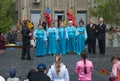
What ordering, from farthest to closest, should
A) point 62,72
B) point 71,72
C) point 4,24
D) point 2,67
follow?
point 4,24 < point 2,67 < point 71,72 < point 62,72

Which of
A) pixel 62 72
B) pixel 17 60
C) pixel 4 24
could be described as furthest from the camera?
pixel 4 24

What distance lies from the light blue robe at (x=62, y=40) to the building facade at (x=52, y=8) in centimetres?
3401

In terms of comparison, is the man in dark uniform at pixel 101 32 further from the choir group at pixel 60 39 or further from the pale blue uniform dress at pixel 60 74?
the pale blue uniform dress at pixel 60 74

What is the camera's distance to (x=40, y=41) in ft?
88.7

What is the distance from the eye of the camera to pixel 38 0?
204 feet

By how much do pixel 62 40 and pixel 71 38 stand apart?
608 millimetres

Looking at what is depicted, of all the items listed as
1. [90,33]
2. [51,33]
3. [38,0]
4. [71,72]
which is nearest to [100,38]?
[90,33]

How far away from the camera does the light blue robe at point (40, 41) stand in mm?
26719

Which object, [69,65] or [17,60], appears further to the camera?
[17,60]

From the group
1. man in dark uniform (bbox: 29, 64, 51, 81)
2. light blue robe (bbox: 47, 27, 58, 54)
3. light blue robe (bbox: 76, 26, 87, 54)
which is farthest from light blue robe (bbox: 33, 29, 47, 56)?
man in dark uniform (bbox: 29, 64, 51, 81)

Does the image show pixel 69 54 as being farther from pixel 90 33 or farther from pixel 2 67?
pixel 2 67

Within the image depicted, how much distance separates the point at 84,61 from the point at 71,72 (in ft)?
19.7

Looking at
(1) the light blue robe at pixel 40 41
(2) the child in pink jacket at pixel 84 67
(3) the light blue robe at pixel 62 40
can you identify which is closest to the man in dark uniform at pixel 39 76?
(2) the child in pink jacket at pixel 84 67

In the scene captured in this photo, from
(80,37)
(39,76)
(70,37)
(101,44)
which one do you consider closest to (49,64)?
(70,37)
